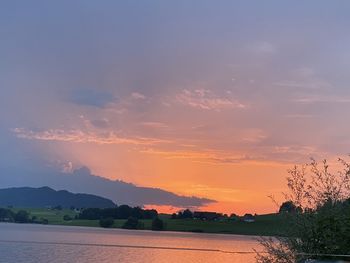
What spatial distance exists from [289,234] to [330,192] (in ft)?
6.22

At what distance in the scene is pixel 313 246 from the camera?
1964cm

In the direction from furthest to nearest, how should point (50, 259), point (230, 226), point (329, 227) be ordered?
point (230, 226), point (50, 259), point (329, 227)

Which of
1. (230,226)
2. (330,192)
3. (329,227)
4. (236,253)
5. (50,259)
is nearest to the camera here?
(329,227)

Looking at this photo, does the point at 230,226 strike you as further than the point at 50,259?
Yes

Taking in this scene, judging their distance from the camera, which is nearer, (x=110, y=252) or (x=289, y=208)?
(x=289, y=208)

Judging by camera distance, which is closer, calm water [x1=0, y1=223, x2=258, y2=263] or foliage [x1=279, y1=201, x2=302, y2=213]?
foliage [x1=279, y1=201, x2=302, y2=213]

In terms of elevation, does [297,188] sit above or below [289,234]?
above

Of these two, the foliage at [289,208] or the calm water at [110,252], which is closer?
the foliage at [289,208]

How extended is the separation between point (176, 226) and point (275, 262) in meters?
175

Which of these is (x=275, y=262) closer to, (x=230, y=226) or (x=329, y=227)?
(x=329, y=227)

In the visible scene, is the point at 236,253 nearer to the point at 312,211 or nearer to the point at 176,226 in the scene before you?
the point at 312,211

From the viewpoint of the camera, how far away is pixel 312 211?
21.3 meters

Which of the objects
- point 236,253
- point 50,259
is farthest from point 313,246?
point 236,253

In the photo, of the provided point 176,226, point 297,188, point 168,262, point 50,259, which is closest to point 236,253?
point 168,262
